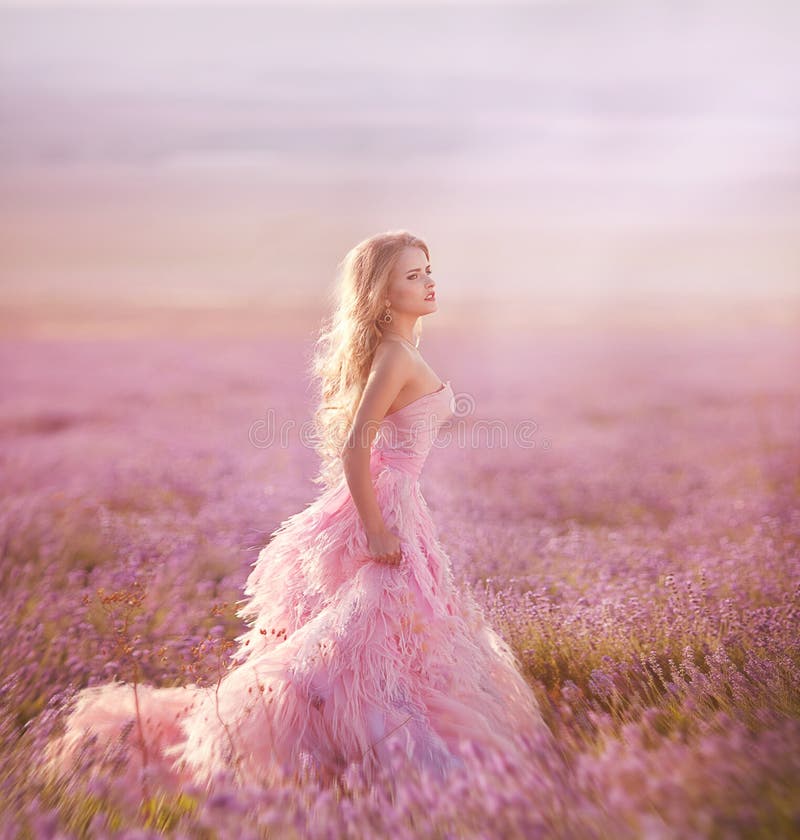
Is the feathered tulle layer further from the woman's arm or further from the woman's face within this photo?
the woman's face

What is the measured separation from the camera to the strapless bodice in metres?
2.88

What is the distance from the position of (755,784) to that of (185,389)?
10.6 meters

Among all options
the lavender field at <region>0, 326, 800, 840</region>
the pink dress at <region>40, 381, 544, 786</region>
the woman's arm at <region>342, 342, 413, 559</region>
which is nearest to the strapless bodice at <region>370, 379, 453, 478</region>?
the pink dress at <region>40, 381, 544, 786</region>

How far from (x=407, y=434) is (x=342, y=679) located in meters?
0.92

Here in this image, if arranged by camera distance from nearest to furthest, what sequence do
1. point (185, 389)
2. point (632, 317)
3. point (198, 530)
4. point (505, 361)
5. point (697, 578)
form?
1. point (697, 578)
2. point (198, 530)
3. point (185, 389)
4. point (505, 361)
5. point (632, 317)

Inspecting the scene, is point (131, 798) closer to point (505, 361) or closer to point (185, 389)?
point (185, 389)

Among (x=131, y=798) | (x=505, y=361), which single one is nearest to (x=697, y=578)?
(x=131, y=798)

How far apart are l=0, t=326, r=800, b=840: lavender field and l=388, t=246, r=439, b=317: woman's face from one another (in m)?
1.47

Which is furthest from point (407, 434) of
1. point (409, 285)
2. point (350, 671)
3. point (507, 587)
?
point (507, 587)

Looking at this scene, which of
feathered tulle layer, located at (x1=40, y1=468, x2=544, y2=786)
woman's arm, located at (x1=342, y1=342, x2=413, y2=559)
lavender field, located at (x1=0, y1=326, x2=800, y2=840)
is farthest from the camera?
woman's arm, located at (x1=342, y1=342, x2=413, y2=559)

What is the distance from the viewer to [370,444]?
8.96ft

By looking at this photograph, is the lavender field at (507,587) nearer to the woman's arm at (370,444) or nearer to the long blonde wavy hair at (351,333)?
the woman's arm at (370,444)

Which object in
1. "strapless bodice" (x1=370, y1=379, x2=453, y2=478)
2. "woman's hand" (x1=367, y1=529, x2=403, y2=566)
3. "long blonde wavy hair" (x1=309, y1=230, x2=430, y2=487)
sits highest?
"long blonde wavy hair" (x1=309, y1=230, x2=430, y2=487)

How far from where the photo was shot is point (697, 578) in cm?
402
